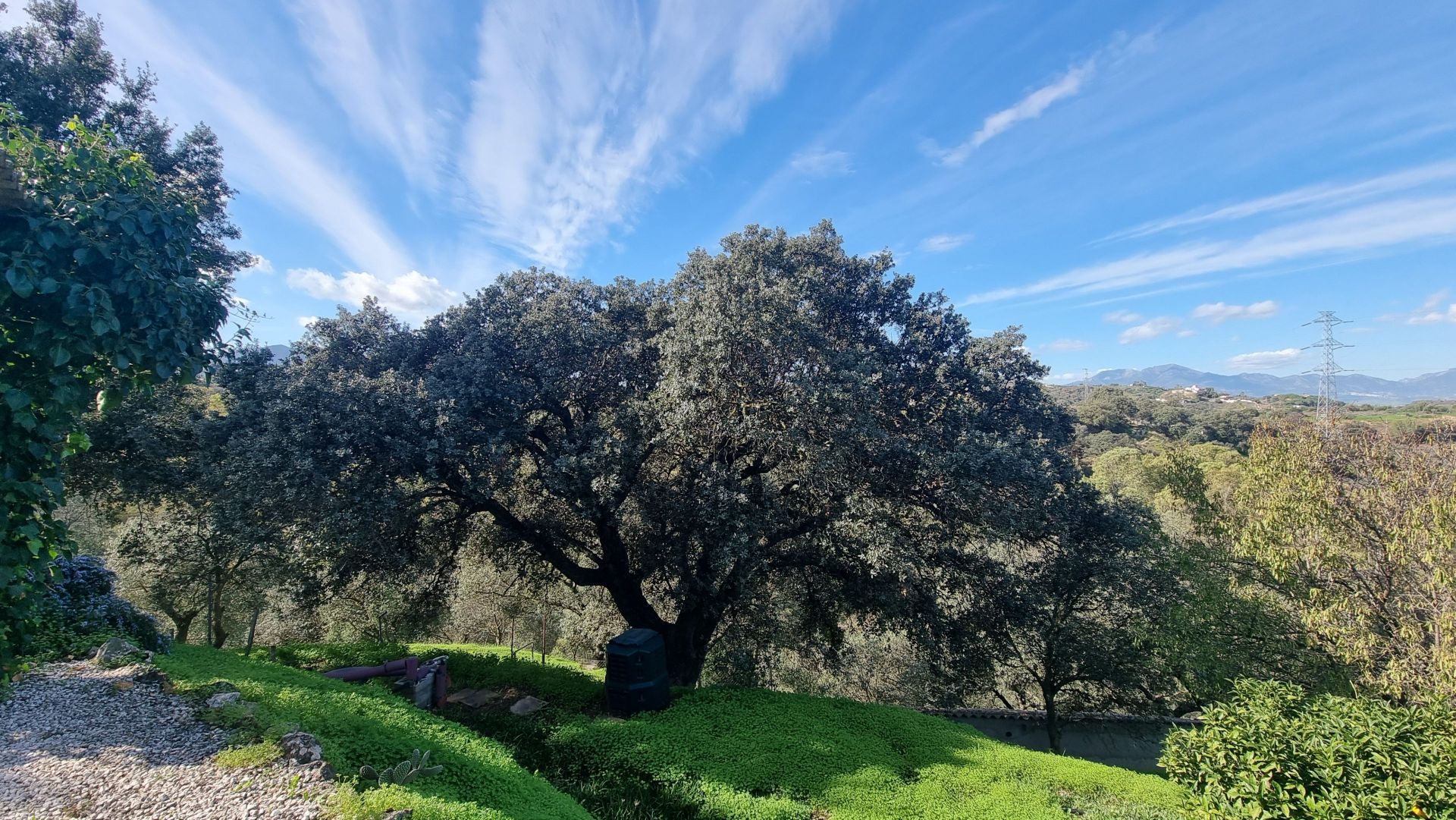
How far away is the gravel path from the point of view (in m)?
4.27

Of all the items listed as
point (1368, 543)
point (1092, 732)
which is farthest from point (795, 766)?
point (1092, 732)

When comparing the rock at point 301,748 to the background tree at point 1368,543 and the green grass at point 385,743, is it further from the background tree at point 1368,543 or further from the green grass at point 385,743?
the background tree at point 1368,543

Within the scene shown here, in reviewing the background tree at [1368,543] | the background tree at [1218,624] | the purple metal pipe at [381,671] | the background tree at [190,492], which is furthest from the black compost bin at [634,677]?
the background tree at [1368,543]

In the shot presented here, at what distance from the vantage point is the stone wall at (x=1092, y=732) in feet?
46.8

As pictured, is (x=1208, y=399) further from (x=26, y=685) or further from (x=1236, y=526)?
(x=26, y=685)

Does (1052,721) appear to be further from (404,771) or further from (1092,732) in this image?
(404,771)

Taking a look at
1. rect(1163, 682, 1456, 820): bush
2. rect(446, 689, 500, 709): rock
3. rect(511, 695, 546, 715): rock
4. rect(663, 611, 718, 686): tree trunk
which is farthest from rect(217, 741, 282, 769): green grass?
rect(1163, 682, 1456, 820): bush

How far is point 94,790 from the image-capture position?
450 cm

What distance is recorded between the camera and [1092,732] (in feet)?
48.8

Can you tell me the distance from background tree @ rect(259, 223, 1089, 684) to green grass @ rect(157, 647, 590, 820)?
6.96 feet

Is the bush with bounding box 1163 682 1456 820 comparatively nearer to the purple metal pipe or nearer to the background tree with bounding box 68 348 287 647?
the purple metal pipe

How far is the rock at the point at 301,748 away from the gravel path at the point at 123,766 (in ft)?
0.31

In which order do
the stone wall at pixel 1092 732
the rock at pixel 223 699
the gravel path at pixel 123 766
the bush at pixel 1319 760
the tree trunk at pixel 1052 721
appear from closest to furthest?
the gravel path at pixel 123 766 → the bush at pixel 1319 760 → the rock at pixel 223 699 → the tree trunk at pixel 1052 721 → the stone wall at pixel 1092 732

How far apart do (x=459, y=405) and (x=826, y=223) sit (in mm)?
8148
